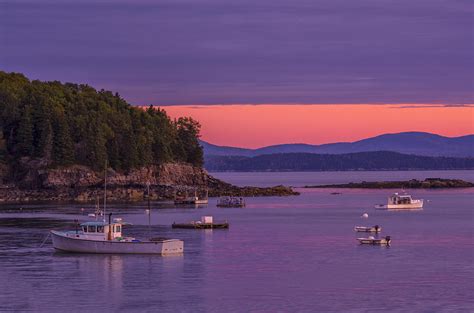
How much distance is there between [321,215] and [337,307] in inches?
3785

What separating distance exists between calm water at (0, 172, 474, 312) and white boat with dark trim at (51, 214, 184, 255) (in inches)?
37.1

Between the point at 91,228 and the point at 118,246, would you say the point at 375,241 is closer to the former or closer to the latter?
the point at 118,246

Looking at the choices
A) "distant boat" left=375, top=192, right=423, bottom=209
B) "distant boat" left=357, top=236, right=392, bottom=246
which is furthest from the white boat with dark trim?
"distant boat" left=375, top=192, right=423, bottom=209

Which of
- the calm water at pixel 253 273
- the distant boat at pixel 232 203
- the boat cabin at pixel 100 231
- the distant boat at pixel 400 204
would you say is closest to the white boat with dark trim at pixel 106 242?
the boat cabin at pixel 100 231

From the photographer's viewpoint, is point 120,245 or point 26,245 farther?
point 26,245

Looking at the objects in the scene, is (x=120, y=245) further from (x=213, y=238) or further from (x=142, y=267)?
(x=213, y=238)

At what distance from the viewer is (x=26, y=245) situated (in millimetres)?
94938

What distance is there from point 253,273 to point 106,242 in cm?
1551

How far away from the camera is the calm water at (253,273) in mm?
59906

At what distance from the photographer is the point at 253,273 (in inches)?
2896

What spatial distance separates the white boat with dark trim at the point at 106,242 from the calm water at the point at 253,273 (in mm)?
943

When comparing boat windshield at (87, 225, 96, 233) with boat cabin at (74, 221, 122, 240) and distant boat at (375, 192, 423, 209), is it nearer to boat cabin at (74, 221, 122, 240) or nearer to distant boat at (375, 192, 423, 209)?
boat cabin at (74, 221, 122, 240)

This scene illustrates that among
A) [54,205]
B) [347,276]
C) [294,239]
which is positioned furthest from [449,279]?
[54,205]

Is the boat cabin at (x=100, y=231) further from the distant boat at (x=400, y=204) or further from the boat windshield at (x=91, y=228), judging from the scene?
the distant boat at (x=400, y=204)
